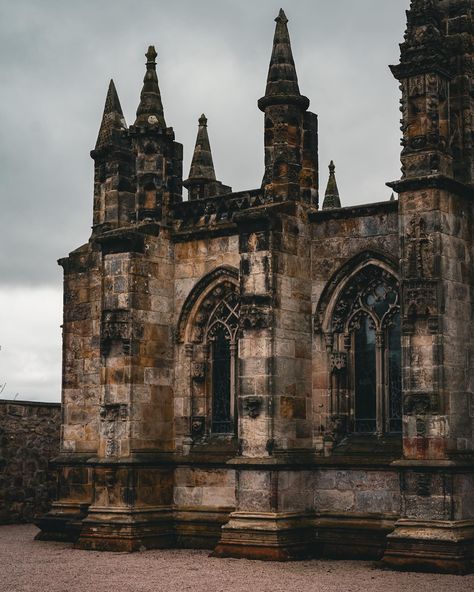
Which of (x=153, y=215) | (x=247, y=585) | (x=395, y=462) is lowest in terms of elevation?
(x=247, y=585)

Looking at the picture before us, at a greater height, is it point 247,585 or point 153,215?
point 153,215

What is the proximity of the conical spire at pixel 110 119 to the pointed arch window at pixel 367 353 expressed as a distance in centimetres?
657

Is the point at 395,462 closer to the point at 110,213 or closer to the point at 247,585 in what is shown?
the point at 247,585

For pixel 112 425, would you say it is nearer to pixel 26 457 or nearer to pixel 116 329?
pixel 116 329

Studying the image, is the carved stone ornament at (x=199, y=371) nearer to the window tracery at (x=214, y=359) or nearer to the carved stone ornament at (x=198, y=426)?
the window tracery at (x=214, y=359)

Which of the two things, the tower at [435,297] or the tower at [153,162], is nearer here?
the tower at [435,297]

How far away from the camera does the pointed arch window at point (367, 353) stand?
63.2ft

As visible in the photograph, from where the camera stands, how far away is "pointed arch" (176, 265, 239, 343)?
21625mm

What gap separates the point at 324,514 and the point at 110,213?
7.39 metres

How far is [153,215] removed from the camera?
22.1 meters

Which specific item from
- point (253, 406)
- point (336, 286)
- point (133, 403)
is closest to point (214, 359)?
point (133, 403)

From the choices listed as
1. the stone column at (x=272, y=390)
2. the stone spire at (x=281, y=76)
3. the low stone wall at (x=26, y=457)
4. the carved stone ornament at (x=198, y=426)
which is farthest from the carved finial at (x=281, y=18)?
the low stone wall at (x=26, y=457)

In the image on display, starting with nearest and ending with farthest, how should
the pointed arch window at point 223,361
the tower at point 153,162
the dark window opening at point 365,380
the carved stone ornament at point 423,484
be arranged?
the carved stone ornament at point 423,484 → the dark window opening at point 365,380 → the pointed arch window at point 223,361 → the tower at point 153,162

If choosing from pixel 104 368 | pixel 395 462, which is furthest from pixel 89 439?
pixel 395 462
